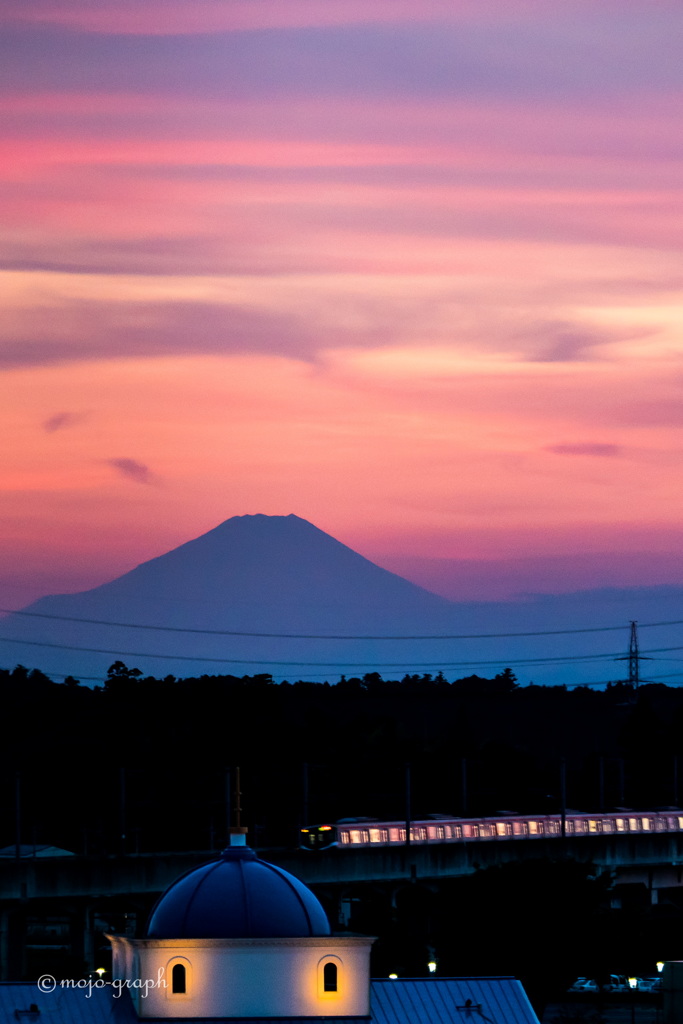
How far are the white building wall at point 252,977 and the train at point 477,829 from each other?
227 feet

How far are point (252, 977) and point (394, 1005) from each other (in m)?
4.22

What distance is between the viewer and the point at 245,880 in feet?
185

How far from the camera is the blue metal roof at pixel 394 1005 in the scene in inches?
2149

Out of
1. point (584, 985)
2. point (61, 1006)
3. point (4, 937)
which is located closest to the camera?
point (61, 1006)

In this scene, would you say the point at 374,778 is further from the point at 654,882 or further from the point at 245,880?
the point at 245,880

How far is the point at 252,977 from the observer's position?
179ft

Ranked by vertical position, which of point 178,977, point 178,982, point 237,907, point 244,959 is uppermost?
point 237,907

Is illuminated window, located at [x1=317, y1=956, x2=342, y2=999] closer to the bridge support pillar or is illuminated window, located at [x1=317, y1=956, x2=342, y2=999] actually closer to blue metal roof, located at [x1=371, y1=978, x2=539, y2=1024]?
blue metal roof, located at [x1=371, y1=978, x2=539, y2=1024]

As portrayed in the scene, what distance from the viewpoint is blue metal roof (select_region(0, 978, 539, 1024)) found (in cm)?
5459

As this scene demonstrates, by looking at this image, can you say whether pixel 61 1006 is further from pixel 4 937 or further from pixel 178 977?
pixel 4 937

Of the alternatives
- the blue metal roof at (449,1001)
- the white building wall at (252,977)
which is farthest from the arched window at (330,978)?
the blue metal roof at (449,1001)

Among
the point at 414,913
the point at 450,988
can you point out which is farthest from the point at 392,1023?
the point at 414,913

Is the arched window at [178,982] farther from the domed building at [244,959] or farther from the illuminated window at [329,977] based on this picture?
the illuminated window at [329,977]

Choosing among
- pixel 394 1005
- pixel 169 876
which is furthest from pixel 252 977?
pixel 169 876
